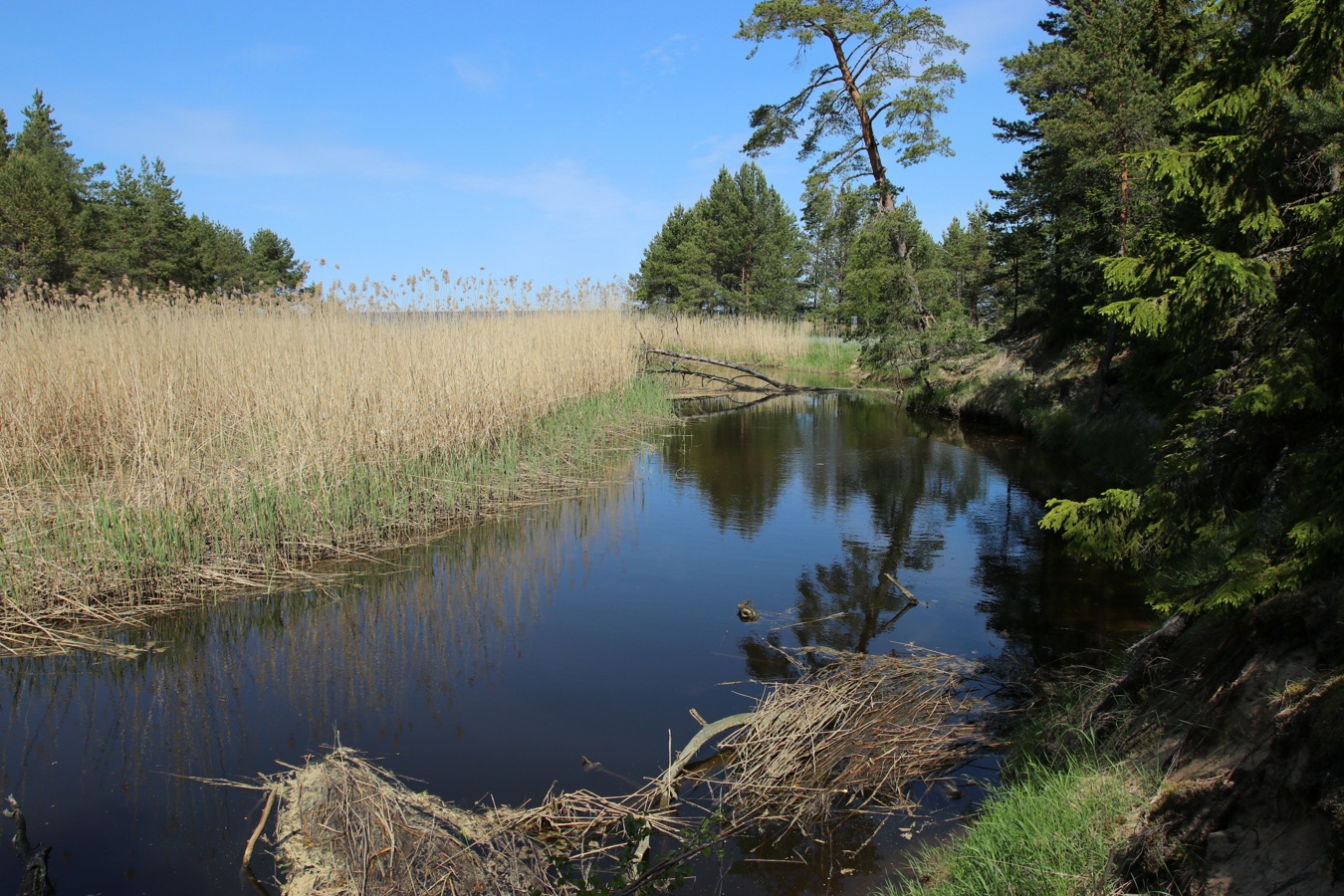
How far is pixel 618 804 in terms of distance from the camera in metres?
3.82

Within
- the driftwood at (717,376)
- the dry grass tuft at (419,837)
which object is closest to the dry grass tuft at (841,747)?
the dry grass tuft at (419,837)

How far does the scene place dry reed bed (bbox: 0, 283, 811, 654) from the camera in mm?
6086

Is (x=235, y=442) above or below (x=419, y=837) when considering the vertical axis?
above

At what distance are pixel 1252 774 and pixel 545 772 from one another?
9.94 ft

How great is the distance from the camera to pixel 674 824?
147 inches

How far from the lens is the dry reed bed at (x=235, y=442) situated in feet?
20.0

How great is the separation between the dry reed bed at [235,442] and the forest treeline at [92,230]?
34.5 ft

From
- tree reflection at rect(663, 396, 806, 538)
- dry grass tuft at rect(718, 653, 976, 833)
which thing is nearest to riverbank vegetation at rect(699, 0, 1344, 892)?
dry grass tuft at rect(718, 653, 976, 833)

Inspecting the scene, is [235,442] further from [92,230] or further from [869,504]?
[92,230]

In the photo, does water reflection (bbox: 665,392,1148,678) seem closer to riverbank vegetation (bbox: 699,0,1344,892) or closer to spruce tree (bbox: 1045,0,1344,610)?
riverbank vegetation (bbox: 699,0,1344,892)

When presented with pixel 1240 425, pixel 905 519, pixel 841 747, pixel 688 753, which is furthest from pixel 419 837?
pixel 905 519

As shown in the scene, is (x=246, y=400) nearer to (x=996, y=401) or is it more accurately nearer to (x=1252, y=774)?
(x=1252, y=774)

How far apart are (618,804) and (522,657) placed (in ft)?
6.75

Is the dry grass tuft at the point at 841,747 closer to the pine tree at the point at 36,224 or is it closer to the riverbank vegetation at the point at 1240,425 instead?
the riverbank vegetation at the point at 1240,425
